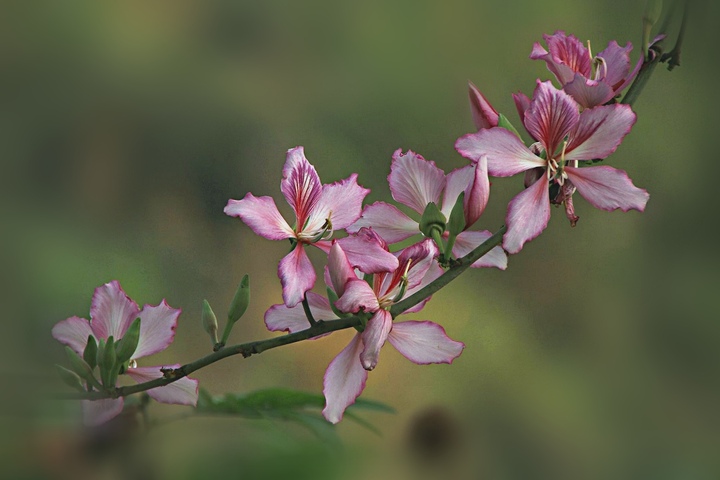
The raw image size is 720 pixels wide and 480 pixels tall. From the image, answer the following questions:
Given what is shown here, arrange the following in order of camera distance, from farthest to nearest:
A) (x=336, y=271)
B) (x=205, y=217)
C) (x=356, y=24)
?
(x=356, y=24) < (x=205, y=217) < (x=336, y=271)

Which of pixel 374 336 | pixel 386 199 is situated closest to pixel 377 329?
pixel 374 336

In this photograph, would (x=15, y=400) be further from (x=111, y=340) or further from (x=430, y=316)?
(x=430, y=316)

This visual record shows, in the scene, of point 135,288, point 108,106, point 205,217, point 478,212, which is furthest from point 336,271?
point 108,106

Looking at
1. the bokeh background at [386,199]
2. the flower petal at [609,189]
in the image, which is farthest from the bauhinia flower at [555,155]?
the bokeh background at [386,199]

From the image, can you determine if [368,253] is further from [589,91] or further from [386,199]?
[386,199]

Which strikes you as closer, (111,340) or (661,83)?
(111,340)

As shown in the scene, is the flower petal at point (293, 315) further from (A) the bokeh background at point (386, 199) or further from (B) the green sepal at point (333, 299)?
(A) the bokeh background at point (386, 199)

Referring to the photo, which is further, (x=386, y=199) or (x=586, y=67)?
(x=386, y=199)

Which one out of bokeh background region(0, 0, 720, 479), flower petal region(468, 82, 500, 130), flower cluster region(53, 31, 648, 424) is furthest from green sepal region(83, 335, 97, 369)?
bokeh background region(0, 0, 720, 479)
